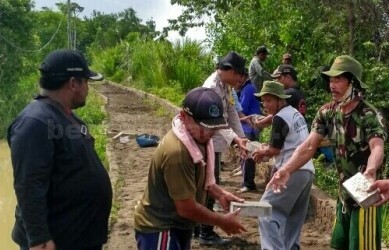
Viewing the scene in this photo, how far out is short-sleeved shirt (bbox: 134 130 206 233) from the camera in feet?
10.7

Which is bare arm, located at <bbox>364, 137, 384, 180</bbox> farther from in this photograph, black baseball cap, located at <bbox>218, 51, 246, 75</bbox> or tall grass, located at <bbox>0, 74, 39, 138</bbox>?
tall grass, located at <bbox>0, 74, 39, 138</bbox>

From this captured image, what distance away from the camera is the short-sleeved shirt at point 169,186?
3254 mm

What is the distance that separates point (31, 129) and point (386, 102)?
6387mm

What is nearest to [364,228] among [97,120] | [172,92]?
[97,120]

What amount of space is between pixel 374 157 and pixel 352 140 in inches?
9.6

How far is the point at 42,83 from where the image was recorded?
10.6ft

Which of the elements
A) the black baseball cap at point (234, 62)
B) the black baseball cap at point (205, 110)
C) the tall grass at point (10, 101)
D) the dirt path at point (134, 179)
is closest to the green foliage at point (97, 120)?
the dirt path at point (134, 179)

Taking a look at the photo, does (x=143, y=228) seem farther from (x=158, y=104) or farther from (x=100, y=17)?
(x=100, y=17)

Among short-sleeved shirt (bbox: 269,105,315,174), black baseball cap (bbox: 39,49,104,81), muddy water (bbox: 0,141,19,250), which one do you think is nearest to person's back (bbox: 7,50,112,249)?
black baseball cap (bbox: 39,49,104,81)

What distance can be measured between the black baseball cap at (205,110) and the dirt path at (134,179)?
2.73 metres

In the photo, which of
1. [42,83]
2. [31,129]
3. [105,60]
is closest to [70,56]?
[42,83]

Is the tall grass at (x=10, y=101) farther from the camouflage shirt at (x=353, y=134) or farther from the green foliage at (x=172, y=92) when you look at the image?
the camouflage shirt at (x=353, y=134)

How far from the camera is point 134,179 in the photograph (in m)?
9.05

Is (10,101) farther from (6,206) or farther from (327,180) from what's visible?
(327,180)
